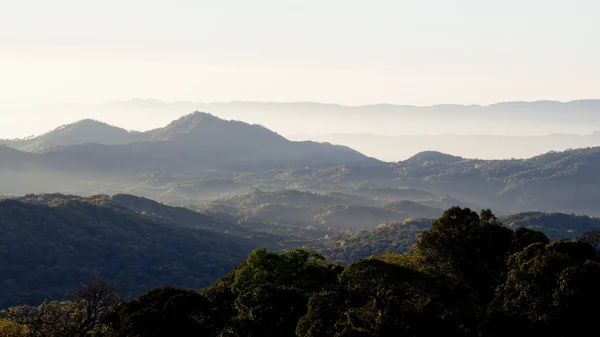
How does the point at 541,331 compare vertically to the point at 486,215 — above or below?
below

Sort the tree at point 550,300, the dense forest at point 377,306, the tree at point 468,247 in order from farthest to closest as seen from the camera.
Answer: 1. the tree at point 468,247
2. the dense forest at point 377,306
3. the tree at point 550,300

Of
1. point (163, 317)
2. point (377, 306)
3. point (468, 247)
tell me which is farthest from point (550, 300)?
point (163, 317)

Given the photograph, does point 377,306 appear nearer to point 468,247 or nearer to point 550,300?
point 550,300

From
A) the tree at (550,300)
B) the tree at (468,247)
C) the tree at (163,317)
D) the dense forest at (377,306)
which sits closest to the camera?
the tree at (550,300)

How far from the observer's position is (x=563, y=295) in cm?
5359

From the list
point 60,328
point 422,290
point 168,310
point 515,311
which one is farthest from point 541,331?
point 60,328

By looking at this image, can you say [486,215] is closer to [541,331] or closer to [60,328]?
[541,331]

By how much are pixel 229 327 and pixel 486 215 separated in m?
38.9

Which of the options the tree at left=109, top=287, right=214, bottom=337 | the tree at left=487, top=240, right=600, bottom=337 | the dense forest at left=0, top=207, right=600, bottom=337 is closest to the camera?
the tree at left=487, top=240, right=600, bottom=337

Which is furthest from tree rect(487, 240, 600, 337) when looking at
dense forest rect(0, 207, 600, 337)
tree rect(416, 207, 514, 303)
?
tree rect(416, 207, 514, 303)

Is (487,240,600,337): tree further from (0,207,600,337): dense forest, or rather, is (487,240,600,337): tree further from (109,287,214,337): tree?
(109,287,214,337): tree

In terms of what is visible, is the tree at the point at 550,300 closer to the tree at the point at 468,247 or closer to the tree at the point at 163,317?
the tree at the point at 468,247

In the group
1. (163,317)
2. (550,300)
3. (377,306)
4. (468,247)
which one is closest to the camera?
(550,300)

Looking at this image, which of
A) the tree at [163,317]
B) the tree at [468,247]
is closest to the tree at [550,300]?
the tree at [468,247]
